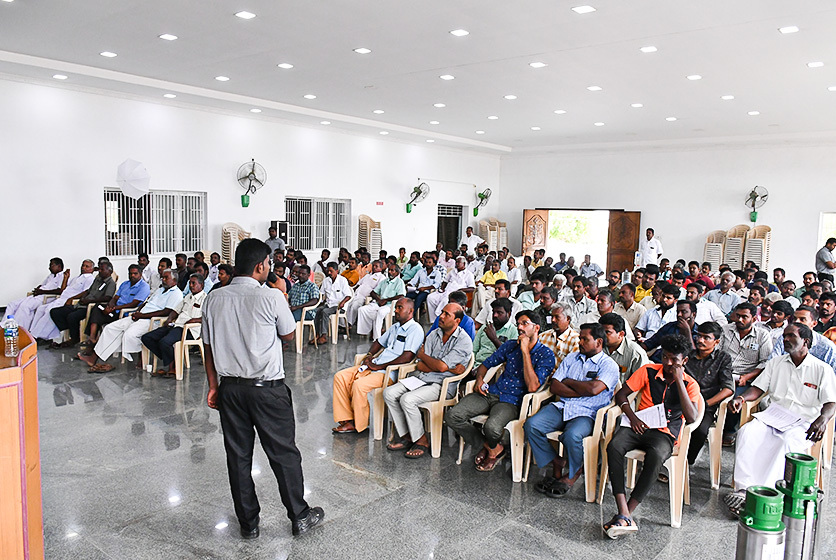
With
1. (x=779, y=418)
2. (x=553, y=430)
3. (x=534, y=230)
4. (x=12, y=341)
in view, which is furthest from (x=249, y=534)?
(x=534, y=230)

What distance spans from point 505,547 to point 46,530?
97.6 inches

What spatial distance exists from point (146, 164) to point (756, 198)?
13.1m

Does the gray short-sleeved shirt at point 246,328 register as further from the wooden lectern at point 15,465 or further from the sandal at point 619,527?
the sandal at point 619,527

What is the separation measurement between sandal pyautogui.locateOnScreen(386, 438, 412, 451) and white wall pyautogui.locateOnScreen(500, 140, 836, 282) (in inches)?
522

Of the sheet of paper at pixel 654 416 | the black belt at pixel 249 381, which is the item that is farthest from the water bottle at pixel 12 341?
the sheet of paper at pixel 654 416

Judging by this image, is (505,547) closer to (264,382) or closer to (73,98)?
(264,382)

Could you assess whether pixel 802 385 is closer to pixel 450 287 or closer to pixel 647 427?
pixel 647 427

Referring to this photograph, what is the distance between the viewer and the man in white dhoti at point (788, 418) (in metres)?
4.01

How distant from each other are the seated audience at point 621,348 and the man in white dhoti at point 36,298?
282 inches

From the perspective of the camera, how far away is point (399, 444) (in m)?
4.92

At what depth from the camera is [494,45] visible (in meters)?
7.62

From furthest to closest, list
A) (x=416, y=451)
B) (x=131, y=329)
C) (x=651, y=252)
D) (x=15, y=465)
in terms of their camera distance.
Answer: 1. (x=651, y=252)
2. (x=131, y=329)
3. (x=416, y=451)
4. (x=15, y=465)

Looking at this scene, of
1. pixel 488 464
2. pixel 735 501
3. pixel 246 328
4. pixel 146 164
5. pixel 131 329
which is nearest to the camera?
pixel 246 328

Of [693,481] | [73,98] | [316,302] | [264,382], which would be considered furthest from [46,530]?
[73,98]
